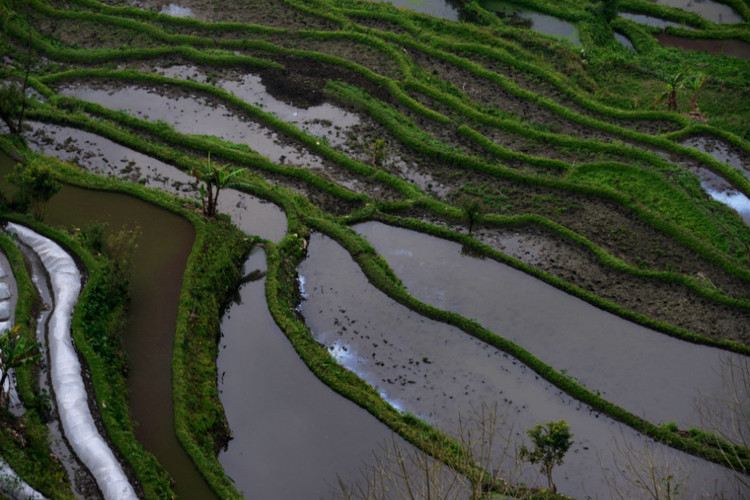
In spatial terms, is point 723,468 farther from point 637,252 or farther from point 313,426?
point 313,426

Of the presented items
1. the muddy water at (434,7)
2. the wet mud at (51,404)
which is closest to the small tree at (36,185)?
the wet mud at (51,404)

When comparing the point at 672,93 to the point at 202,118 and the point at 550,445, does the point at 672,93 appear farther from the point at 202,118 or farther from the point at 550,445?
the point at 550,445

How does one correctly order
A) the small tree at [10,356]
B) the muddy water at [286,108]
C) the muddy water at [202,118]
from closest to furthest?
the small tree at [10,356]
the muddy water at [202,118]
the muddy water at [286,108]

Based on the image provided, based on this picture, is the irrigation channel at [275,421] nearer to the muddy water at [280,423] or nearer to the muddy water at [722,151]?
the muddy water at [280,423]

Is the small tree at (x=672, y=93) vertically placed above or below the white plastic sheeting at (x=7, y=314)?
above

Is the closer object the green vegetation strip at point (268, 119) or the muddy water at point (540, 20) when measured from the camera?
the green vegetation strip at point (268, 119)

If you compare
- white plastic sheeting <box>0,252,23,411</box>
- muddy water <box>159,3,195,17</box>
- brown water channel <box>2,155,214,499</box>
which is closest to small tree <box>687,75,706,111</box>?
brown water channel <box>2,155,214,499</box>
